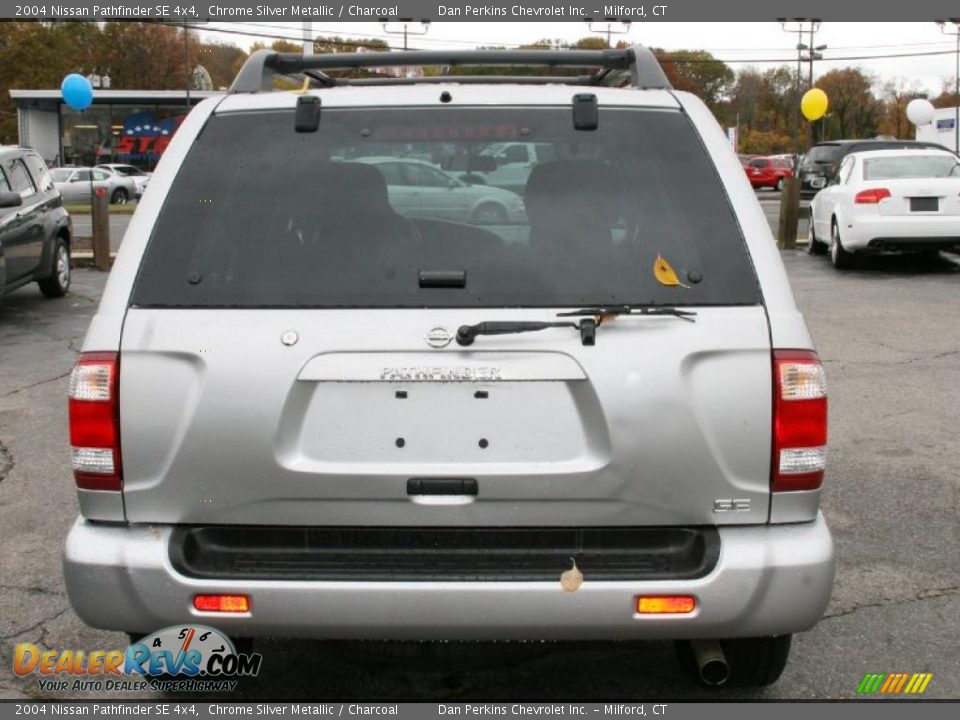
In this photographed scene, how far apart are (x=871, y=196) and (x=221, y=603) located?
13.6 meters

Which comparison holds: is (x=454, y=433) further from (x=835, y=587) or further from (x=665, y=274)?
(x=835, y=587)

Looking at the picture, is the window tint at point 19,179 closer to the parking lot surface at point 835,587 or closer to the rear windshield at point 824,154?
the parking lot surface at point 835,587

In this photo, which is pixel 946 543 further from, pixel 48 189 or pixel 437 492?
pixel 48 189

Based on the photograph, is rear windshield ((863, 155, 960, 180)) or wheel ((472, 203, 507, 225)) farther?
rear windshield ((863, 155, 960, 180))

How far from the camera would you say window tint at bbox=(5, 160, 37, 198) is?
40.1 feet

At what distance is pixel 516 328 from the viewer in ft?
9.54

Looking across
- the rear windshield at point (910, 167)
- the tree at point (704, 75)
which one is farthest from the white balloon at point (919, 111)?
the tree at point (704, 75)

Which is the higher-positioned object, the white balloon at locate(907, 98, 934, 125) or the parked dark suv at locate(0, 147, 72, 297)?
the white balloon at locate(907, 98, 934, 125)

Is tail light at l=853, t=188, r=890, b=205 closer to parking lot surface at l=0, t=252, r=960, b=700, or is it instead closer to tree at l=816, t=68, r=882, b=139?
parking lot surface at l=0, t=252, r=960, b=700

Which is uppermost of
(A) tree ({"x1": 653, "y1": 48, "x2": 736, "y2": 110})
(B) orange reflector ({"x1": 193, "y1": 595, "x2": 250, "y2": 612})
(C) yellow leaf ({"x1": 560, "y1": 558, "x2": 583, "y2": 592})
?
(A) tree ({"x1": 653, "y1": 48, "x2": 736, "y2": 110})

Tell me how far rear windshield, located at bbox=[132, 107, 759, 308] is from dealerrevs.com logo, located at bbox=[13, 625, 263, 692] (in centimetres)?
95

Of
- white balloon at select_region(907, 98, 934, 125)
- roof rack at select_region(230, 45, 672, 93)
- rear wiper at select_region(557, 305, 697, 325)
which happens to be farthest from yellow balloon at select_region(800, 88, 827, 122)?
rear wiper at select_region(557, 305, 697, 325)

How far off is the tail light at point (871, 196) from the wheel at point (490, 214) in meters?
12.8

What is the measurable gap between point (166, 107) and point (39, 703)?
59617 millimetres
